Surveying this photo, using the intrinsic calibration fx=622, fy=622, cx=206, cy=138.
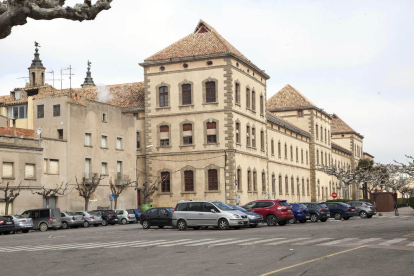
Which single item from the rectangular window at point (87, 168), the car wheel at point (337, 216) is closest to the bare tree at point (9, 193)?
the rectangular window at point (87, 168)

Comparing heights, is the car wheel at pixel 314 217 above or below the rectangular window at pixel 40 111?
below

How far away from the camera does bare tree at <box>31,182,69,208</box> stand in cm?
5072

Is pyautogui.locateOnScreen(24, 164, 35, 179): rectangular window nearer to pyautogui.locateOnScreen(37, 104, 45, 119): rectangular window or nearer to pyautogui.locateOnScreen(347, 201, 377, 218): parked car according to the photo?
pyautogui.locateOnScreen(37, 104, 45, 119): rectangular window

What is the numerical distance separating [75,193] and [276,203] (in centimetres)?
2275

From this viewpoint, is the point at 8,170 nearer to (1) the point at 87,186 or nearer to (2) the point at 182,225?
(1) the point at 87,186

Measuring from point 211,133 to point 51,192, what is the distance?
704 inches

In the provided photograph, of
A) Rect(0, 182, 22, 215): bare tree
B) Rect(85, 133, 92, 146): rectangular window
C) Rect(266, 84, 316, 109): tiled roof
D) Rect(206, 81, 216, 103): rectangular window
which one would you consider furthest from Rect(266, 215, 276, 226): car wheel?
Rect(266, 84, 316, 109): tiled roof

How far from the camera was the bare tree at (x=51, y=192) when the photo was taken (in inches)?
1997

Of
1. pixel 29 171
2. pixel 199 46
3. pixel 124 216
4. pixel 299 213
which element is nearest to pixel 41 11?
pixel 299 213

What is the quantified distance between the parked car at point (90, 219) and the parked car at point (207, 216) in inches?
544

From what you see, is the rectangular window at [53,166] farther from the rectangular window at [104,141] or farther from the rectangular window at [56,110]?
the rectangular window at [104,141]

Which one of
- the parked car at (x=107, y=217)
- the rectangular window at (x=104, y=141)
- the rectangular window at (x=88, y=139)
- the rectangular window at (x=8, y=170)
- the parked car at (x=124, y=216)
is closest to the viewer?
the rectangular window at (x=8, y=170)

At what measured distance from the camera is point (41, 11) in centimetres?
1089

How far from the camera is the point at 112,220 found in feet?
162
